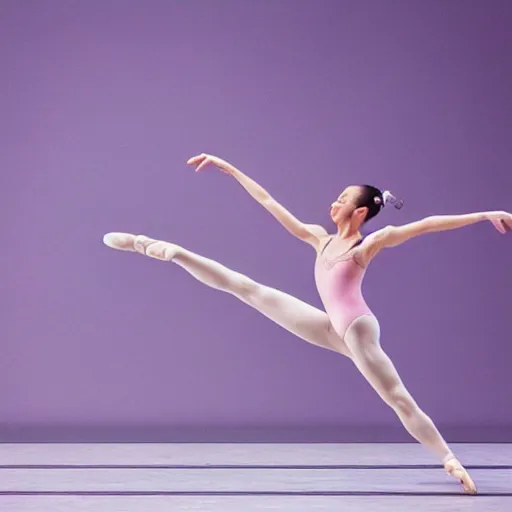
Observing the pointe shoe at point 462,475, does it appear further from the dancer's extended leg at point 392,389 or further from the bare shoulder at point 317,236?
the bare shoulder at point 317,236

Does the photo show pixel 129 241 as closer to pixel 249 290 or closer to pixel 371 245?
pixel 249 290

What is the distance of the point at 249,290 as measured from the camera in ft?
12.8

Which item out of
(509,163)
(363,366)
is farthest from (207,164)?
(509,163)

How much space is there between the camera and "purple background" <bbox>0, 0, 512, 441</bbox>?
5230 millimetres

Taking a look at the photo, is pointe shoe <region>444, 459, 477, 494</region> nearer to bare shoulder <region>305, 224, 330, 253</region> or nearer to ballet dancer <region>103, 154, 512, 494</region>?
ballet dancer <region>103, 154, 512, 494</region>

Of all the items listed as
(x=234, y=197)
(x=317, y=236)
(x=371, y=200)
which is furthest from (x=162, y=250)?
(x=234, y=197)

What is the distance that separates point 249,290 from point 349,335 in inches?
20.4

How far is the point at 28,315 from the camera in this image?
5234 mm

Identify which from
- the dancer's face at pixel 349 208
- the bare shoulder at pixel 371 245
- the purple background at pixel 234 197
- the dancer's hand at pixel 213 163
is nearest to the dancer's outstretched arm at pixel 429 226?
the bare shoulder at pixel 371 245

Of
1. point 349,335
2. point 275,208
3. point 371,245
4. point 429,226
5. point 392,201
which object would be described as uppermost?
point 275,208

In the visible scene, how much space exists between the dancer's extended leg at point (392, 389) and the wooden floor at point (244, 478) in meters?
0.15

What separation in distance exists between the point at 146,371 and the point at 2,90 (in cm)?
190

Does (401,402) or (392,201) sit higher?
(392,201)

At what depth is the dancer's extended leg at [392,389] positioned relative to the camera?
3.54 meters
